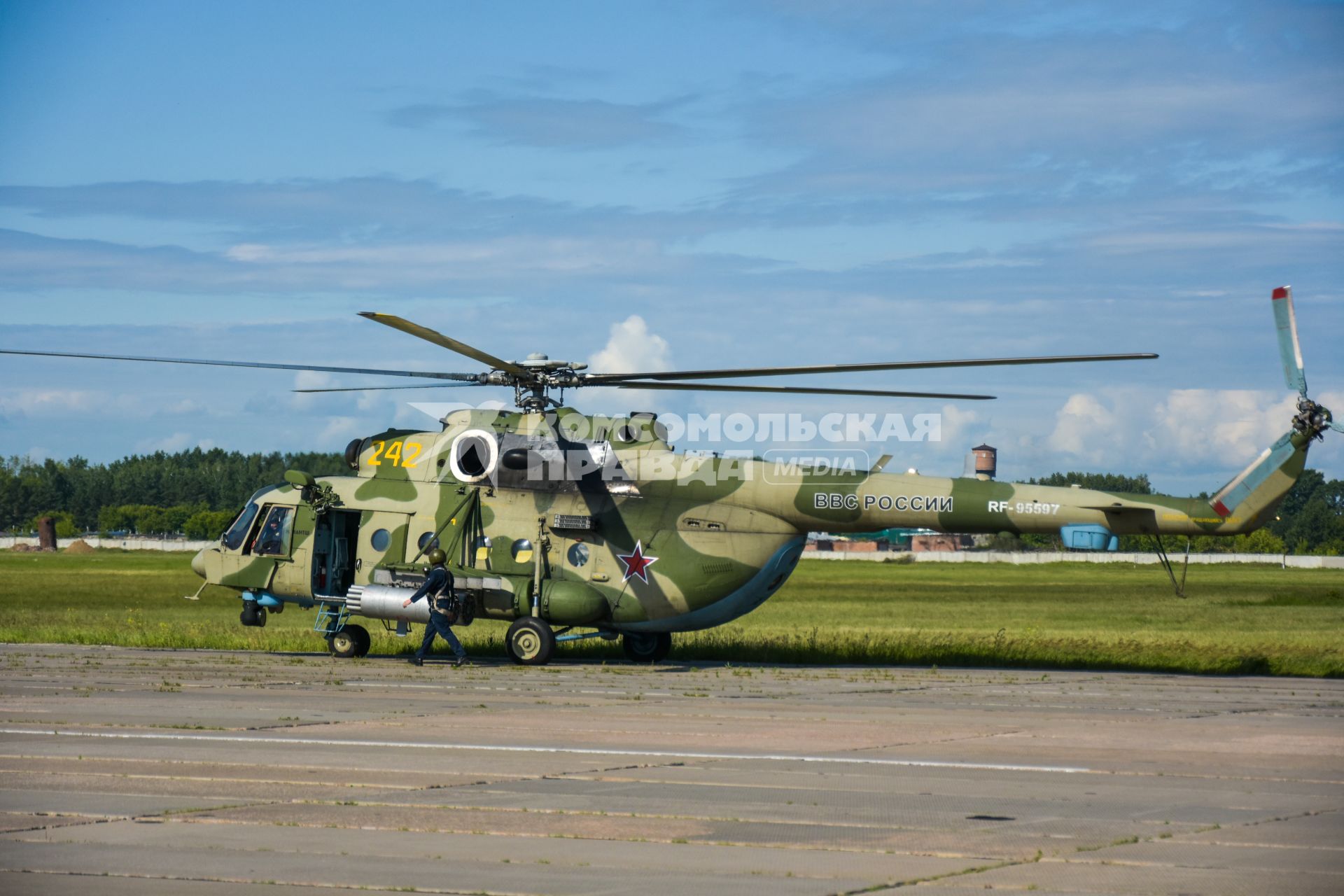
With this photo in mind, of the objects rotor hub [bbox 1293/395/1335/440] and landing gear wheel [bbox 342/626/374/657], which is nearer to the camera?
rotor hub [bbox 1293/395/1335/440]

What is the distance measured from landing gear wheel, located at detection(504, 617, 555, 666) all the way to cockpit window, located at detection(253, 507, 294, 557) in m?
4.67

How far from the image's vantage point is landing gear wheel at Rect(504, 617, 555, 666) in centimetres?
2342

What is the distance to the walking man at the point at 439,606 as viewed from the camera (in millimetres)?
23062

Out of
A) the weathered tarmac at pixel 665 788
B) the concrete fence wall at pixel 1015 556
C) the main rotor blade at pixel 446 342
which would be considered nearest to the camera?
the weathered tarmac at pixel 665 788

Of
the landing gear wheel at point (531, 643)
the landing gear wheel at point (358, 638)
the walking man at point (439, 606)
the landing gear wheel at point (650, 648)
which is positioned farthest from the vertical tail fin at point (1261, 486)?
the landing gear wheel at point (358, 638)

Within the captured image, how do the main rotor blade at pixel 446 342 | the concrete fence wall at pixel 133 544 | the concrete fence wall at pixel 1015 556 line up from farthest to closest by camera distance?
the concrete fence wall at pixel 133 544, the concrete fence wall at pixel 1015 556, the main rotor blade at pixel 446 342

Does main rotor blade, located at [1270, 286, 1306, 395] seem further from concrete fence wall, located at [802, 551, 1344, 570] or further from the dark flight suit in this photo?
concrete fence wall, located at [802, 551, 1344, 570]

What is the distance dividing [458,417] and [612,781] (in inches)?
548

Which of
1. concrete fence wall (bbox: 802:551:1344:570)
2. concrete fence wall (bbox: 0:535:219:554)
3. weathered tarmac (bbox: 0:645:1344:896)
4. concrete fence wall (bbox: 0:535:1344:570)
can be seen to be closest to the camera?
weathered tarmac (bbox: 0:645:1344:896)

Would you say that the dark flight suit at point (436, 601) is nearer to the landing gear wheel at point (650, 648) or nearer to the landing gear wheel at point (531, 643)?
the landing gear wheel at point (531, 643)

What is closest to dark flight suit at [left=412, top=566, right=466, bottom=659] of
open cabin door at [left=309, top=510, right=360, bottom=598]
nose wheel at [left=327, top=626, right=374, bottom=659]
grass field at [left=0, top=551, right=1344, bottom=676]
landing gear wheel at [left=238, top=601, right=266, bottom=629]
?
nose wheel at [left=327, top=626, right=374, bottom=659]

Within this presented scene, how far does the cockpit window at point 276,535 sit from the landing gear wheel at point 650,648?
6.12 m

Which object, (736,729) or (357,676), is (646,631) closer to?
(357,676)

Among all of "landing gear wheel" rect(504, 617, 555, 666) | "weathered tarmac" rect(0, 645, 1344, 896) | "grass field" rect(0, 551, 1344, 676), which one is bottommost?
"grass field" rect(0, 551, 1344, 676)
